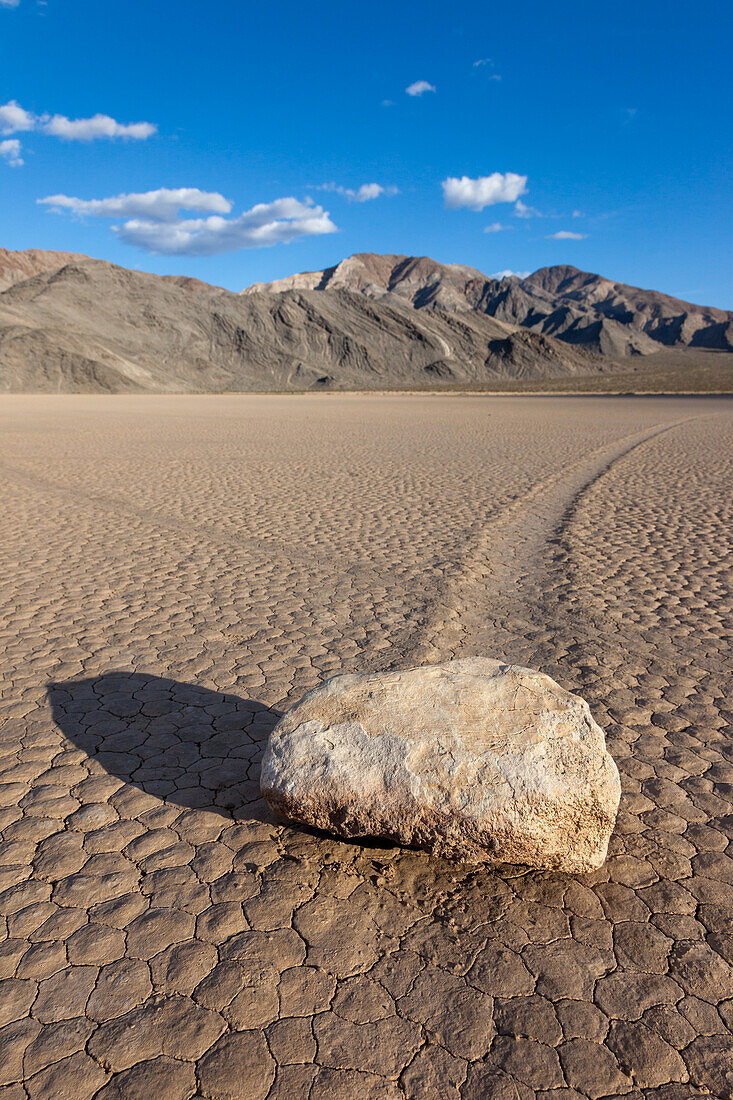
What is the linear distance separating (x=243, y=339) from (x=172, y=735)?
277 ft

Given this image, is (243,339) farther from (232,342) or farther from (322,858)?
(322,858)

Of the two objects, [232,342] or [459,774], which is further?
[232,342]

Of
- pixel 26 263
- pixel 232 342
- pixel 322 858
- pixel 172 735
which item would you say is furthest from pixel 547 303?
pixel 322 858

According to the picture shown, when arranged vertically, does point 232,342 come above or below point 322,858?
above

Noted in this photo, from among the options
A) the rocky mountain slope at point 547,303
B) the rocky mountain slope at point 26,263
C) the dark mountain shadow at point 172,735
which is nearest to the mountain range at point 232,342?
the rocky mountain slope at point 547,303

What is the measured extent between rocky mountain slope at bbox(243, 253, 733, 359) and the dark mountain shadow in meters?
116

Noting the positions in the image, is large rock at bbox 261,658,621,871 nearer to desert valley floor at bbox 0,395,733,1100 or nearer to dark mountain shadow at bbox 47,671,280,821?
desert valley floor at bbox 0,395,733,1100

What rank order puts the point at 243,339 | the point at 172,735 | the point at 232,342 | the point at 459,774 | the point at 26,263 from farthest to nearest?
1. the point at 26,263
2. the point at 243,339
3. the point at 232,342
4. the point at 172,735
5. the point at 459,774

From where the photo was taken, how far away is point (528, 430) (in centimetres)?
2102

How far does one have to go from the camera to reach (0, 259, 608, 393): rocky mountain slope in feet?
217

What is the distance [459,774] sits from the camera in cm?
249

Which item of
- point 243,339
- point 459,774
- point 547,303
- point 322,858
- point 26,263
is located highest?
point 26,263

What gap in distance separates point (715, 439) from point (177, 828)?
61.7 feet

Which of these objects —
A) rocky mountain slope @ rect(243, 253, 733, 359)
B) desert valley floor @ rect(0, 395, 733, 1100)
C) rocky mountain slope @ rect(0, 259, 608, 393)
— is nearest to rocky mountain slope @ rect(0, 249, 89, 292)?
rocky mountain slope @ rect(243, 253, 733, 359)
